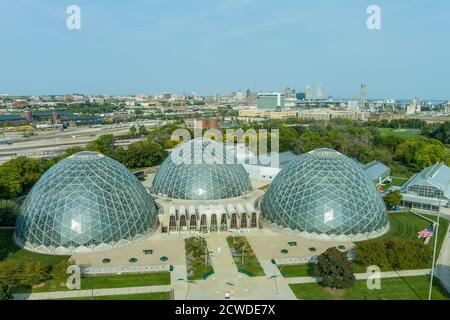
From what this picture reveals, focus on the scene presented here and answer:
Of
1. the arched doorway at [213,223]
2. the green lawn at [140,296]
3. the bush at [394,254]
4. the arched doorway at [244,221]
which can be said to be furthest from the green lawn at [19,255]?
the bush at [394,254]

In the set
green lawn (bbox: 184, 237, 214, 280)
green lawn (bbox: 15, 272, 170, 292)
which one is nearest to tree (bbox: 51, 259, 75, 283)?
green lawn (bbox: 15, 272, 170, 292)

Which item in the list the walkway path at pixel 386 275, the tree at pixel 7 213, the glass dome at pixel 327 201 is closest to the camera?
the walkway path at pixel 386 275

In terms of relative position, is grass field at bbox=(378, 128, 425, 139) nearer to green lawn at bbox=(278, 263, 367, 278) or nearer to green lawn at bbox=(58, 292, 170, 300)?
green lawn at bbox=(278, 263, 367, 278)

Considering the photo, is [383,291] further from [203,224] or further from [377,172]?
[377,172]

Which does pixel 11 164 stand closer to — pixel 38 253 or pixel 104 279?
pixel 38 253

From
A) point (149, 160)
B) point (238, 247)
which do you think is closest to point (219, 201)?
point (238, 247)

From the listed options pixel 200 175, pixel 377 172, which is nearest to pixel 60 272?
pixel 200 175

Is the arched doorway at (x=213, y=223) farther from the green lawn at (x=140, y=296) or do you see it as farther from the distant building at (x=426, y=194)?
the distant building at (x=426, y=194)
